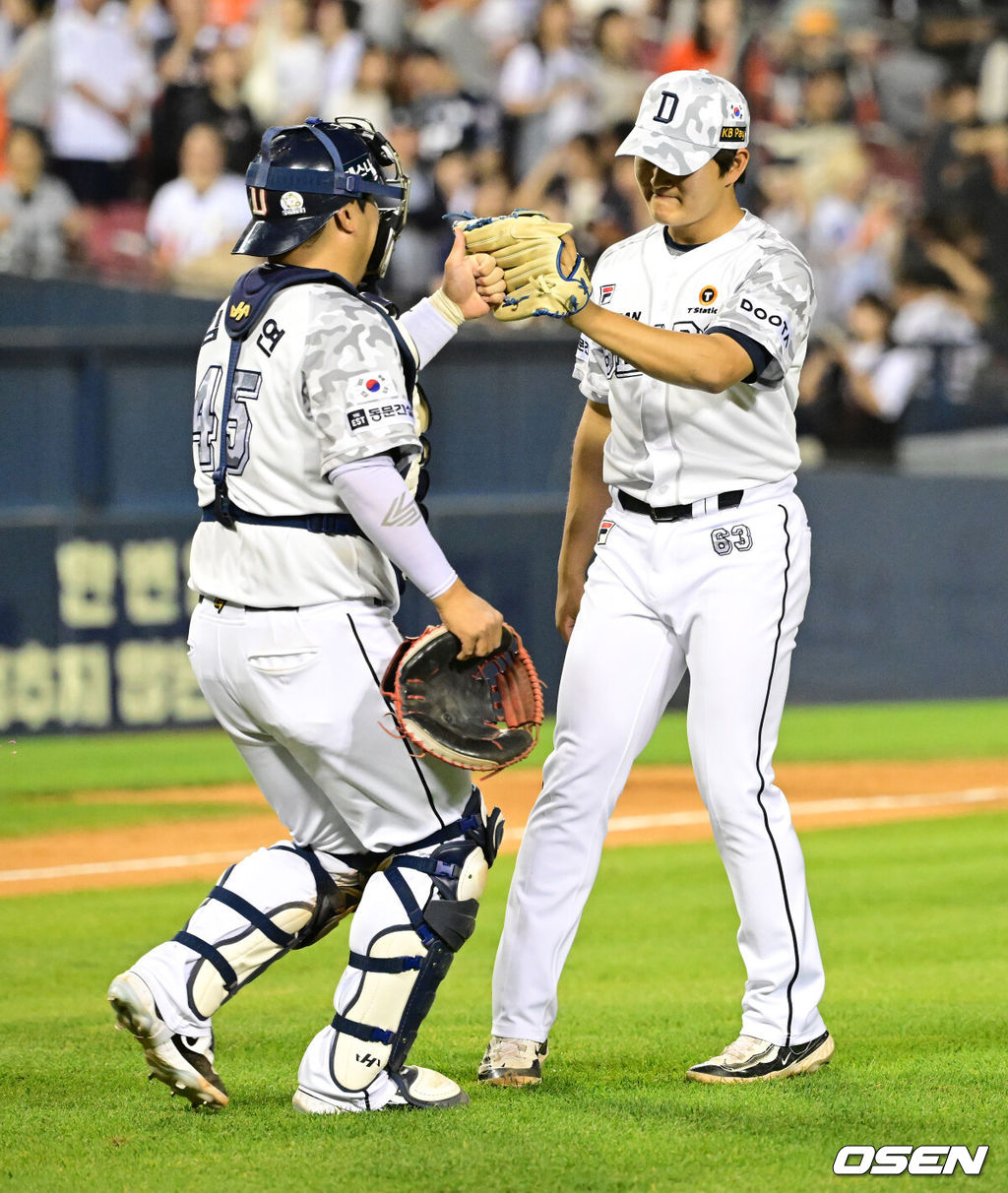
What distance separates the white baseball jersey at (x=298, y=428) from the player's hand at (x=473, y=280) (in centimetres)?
34

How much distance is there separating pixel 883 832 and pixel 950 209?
8288 millimetres

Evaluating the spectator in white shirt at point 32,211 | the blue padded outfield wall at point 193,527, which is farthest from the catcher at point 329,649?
the spectator in white shirt at point 32,211

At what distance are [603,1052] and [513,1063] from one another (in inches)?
19.8

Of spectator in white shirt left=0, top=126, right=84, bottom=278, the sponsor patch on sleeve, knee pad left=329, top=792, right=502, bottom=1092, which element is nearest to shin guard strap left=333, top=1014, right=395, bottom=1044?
knee pad left=329, top=792, right=502, bottom=1092

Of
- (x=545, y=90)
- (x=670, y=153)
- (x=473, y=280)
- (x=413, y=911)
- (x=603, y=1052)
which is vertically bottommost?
(x=603, y=1052)

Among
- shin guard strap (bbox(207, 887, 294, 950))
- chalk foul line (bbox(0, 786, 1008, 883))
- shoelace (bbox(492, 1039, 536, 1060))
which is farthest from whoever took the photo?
chalk foul line (bbox(0, 786, 1008, 883))

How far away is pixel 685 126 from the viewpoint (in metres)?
4.16

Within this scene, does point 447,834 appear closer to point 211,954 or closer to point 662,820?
point 211,954

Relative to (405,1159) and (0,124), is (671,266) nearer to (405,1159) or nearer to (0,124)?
(405,1159)

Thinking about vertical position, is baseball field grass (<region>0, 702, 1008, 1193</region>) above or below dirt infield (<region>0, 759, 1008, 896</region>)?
above

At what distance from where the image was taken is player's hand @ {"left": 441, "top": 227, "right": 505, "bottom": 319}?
3988mm

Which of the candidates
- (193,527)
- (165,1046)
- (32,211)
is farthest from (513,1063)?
(32,211)

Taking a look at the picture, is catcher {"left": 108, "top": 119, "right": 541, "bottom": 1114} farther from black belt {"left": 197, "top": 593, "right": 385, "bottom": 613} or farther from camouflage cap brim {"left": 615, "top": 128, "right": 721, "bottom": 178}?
camouflage cap brim {"left": 615, "top": 128, "right": 721, "bottom": 178}

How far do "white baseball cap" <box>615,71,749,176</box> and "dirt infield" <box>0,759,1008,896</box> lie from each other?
462 centimetres
